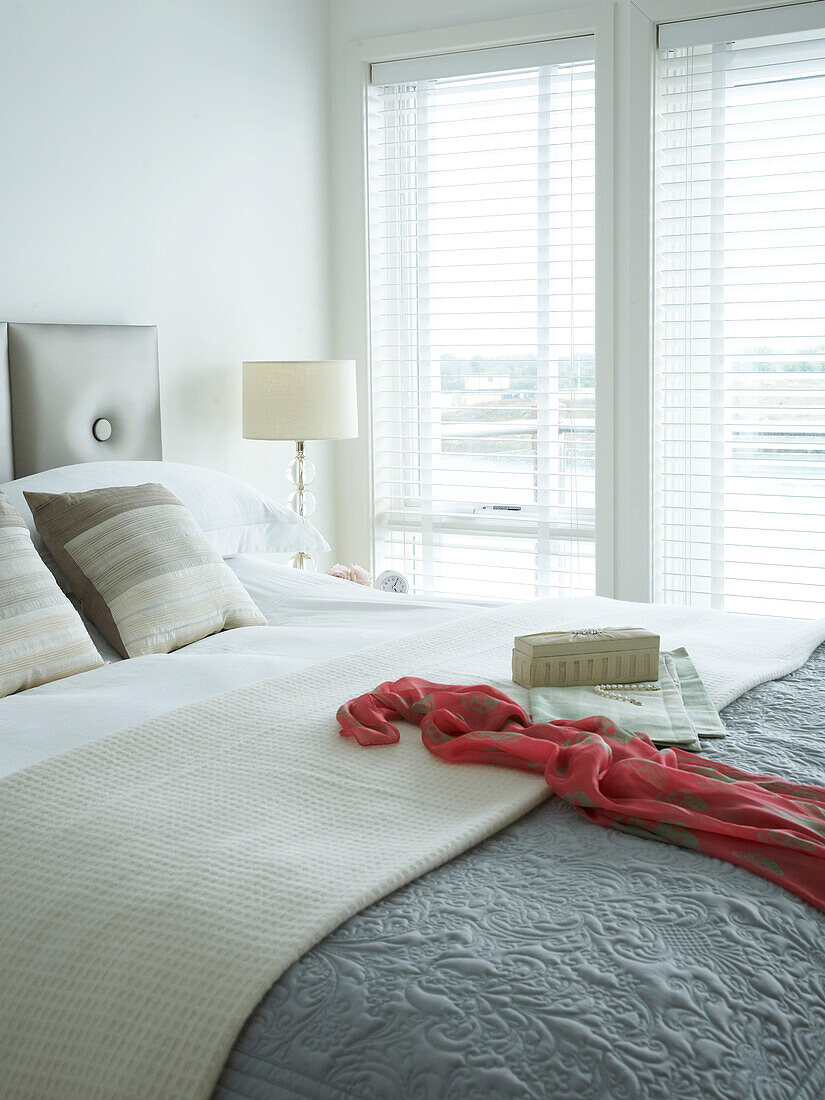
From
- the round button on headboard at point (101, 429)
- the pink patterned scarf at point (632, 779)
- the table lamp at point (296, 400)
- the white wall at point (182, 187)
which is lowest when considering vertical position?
the pink patterned scarf at point (632, 779)

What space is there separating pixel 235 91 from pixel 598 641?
2520 millimetres

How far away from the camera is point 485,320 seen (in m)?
3.84

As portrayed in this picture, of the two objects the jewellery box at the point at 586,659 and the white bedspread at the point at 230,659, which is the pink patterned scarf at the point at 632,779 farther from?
the white bedspread at the point at 230,659

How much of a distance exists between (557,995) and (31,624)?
126 cm

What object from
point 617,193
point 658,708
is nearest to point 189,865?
point 658,708

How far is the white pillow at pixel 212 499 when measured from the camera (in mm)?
2396

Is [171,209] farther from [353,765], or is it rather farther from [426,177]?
[353,765]

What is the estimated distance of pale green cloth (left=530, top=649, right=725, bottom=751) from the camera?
1.52 meters

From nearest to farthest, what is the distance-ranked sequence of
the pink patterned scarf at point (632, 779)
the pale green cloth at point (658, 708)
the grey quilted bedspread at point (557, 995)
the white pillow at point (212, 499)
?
1. the grey quilted bedspread at point (557, 995)
2. the pink patterned scarf at point (632, 779)
3. the pale green cloth at point (658, 708)
4. the white pillow at point (212, 499)

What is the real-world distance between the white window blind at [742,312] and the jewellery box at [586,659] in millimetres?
1854

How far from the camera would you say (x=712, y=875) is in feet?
3.76

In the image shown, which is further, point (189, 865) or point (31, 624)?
point (31, 624)

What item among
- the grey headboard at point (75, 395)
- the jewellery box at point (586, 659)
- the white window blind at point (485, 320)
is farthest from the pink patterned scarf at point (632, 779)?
the white window blind at point (485, 320)

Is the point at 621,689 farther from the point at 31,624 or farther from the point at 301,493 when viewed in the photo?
the point at 301,493
